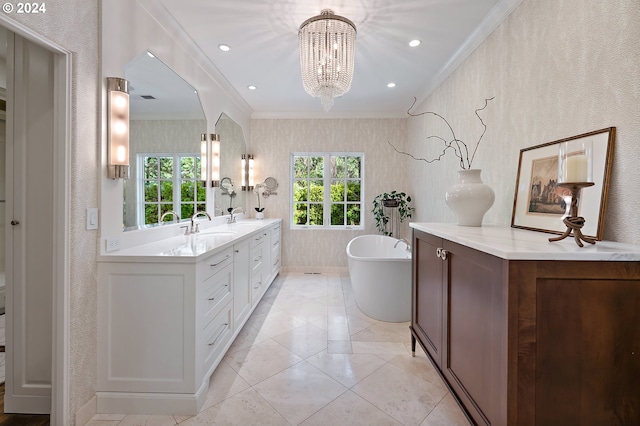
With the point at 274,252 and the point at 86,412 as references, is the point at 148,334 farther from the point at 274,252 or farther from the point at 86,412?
→ the point at 274,252

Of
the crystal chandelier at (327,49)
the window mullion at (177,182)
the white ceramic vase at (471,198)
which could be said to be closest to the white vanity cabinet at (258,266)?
the window mullion at (177,182)

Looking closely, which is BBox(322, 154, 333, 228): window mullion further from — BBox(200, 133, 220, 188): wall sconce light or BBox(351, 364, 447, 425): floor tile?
BBox(351, 364, 447, 425): floor tile

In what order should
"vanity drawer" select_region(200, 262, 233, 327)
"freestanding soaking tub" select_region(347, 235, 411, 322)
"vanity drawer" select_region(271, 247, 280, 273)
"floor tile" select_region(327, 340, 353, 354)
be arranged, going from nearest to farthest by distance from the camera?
1. "vanity drawer" select_region(200, 262, 233, 327)
2. "floor tile" select_region(327, 340, 353, 354)
3. "freestanding soaking tub" select_region(347, 235, 411, 322)
4. "vanity drawer" select_region(271, 247, 280, 273)

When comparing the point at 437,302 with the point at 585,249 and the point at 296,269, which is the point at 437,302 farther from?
the point at 296,269

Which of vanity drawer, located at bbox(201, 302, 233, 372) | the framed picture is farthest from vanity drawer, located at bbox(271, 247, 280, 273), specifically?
the framed picture

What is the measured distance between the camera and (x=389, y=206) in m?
4.52

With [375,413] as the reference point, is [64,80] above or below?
above

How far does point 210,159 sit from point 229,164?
67 centimetres

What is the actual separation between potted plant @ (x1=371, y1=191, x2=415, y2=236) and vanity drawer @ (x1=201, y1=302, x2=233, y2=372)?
3016 millimetres

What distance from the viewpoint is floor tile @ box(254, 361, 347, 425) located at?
5.56 ft

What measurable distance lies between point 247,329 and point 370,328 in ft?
3.93

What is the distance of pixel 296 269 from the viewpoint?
4930mm

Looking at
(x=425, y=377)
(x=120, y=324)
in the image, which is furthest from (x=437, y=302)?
(x=120, y=324)

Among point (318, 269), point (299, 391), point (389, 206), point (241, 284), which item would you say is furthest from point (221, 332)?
point (389, 206)
